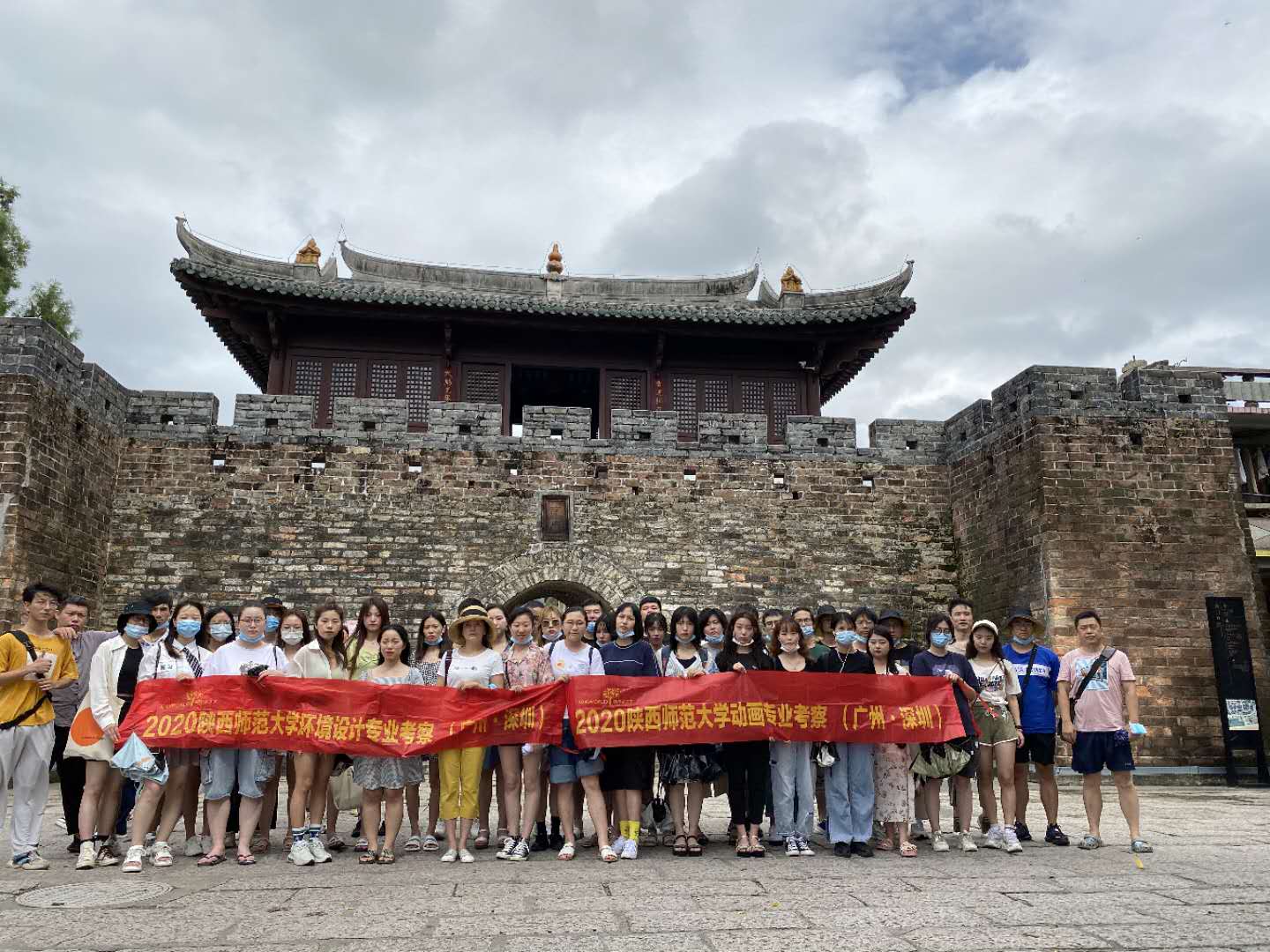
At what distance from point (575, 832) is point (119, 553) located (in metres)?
7.60

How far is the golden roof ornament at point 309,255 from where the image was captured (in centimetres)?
1393

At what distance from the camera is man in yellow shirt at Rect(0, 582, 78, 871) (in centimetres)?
473

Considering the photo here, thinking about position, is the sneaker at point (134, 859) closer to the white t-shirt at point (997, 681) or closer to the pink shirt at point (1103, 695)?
the white t-shirt at point (997, 681)

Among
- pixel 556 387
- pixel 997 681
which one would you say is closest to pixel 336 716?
pixel 997 681

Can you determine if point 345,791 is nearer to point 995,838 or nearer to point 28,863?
point 28,863

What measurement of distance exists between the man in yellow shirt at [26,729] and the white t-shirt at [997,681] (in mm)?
5327

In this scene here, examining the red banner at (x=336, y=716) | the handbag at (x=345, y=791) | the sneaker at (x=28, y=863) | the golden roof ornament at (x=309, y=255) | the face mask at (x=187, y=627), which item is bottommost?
the sneaker at (x=28, y=863)

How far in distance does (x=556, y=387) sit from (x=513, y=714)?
9.82 m

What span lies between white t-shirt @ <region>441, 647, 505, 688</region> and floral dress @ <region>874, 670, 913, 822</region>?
2322 mm

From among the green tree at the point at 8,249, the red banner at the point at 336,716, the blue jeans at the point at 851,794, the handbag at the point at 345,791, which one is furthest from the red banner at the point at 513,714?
the green tree at the point at 8,249

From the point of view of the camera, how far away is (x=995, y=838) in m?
5.32

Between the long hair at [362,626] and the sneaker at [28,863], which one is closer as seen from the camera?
the sneaker at [28,863]

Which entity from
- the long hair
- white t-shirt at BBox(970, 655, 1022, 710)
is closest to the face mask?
the long hair

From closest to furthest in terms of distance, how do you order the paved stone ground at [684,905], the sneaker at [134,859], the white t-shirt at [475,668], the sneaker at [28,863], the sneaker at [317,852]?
the paved stone ground at [684,905] < the sneaker at [134,859] < the sneaker at [28,863] < the sneaker at [317,852] < the white t-shirt at [475,668]
